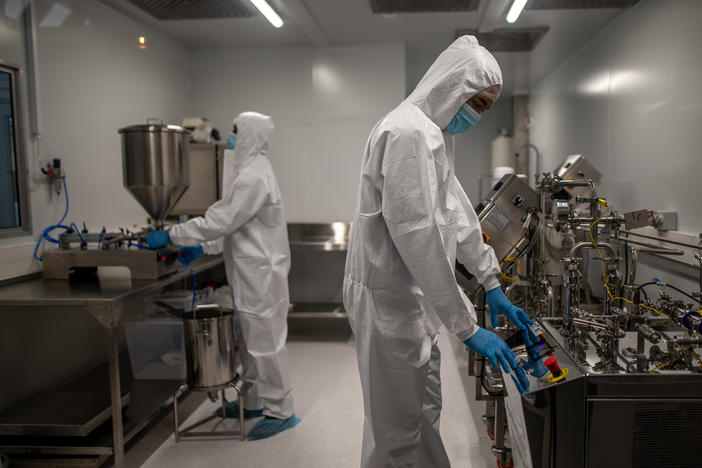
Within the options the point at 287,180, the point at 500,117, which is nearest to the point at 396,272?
the point at 287,180

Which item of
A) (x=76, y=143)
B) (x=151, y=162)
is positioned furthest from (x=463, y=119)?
(x=76, y=143)

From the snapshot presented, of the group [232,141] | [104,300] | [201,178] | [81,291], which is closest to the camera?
[104,300]

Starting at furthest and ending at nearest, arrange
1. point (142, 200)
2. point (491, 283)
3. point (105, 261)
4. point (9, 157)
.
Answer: point (142, 200)
point (9, 157)
point (105, 261)
point (491, 283)

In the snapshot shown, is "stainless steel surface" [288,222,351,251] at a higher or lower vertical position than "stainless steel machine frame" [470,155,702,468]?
higher

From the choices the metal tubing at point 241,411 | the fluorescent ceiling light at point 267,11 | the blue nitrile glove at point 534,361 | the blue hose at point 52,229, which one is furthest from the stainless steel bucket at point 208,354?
the fluorescent ceiling light at point 267,11

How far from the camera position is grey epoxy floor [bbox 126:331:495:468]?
239cm

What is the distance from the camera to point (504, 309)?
179 centimetres

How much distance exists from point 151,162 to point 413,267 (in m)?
1.86

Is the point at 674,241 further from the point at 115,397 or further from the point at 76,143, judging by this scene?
the point at 76,143

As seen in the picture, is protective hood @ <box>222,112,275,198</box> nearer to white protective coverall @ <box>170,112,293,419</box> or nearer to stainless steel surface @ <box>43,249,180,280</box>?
white protective coverall @ <box>170,112,293,419</box>

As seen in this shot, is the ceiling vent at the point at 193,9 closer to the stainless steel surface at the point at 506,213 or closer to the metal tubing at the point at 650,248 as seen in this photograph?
the stainless steel surface at the point at 506,213

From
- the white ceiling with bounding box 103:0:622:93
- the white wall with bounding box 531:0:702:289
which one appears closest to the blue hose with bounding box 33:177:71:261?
the white ceiling with bounding box 103:0:622:93

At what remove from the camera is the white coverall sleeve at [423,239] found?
4.72ft

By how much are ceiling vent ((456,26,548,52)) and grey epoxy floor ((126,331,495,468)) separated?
7.97 ft
